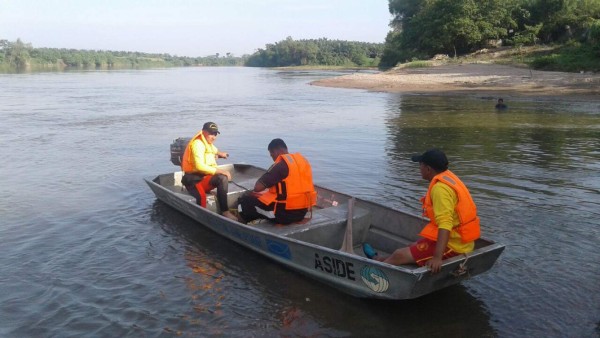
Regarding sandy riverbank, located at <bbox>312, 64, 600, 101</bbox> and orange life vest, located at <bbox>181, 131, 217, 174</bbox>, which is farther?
sandy riverbank, located at <bbox>312, 64, 600, 101</bbox>

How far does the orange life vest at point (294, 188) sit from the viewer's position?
6562mm

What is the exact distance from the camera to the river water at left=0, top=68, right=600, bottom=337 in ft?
18.1

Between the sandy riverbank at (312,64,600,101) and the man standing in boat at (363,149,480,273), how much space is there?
2619cm

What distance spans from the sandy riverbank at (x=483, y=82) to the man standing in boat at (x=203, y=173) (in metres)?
25.4

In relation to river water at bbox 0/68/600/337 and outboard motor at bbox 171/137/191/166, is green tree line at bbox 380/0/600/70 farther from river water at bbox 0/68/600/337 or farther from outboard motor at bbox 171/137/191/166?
outboard motor at bbox 171/137/191/166

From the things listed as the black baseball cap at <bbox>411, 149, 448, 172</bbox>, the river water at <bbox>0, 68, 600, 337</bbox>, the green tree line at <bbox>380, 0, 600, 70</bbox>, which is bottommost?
the river water at <bbox>0, 68, 600, 337</bbox>

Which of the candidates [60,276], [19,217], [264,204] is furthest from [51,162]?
[264,204]

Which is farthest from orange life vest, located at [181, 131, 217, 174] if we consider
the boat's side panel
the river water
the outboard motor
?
the outboard motor

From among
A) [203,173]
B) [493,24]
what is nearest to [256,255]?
[203,173]

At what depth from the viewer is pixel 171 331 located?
5.40 metres

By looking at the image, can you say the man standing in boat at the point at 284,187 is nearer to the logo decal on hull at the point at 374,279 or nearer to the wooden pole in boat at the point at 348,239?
the wooden pole in boat at the point at 348,239

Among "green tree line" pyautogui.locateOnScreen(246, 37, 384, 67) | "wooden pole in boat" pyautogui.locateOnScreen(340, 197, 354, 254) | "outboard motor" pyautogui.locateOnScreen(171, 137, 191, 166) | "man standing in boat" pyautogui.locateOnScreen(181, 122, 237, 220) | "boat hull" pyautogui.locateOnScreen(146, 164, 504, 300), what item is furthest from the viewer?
"green tree line" pyautogui.locateOnScreen(246, 37, 384, 67)

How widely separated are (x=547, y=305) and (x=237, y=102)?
92.6ft

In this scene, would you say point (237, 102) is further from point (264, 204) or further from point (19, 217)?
point (264, 204)
